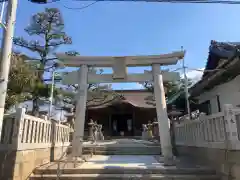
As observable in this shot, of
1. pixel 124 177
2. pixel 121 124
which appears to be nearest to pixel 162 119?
pixel 124 177

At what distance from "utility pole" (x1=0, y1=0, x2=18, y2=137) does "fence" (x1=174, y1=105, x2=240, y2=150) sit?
185 inches

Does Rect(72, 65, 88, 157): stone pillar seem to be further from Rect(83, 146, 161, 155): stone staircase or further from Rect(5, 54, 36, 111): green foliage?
Rect(83, 146, 161, 155): stone staircase

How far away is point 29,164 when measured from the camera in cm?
571

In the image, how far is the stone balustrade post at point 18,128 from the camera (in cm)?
507

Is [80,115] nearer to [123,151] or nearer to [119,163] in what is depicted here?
[119,163]

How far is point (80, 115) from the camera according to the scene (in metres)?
8.20

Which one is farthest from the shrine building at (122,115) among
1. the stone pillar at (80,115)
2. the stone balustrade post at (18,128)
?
the stone balustrade post at (18,128)

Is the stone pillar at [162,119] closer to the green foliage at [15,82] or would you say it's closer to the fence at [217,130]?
the fence at [217,130]

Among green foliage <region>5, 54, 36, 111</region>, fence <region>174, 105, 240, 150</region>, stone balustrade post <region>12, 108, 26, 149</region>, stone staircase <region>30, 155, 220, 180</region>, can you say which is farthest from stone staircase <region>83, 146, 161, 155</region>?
stone balustrade post <region>12, 108, 26, 149</region>

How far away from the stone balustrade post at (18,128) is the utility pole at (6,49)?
0.91 meters

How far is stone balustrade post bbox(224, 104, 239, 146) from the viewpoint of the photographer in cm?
483

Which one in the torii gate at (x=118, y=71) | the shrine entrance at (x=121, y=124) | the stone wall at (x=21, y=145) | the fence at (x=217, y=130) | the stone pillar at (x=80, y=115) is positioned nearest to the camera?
the fence at (x=217, y=130)

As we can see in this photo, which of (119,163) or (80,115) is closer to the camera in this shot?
(119,163)

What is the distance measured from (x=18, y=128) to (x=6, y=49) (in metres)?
1.82
